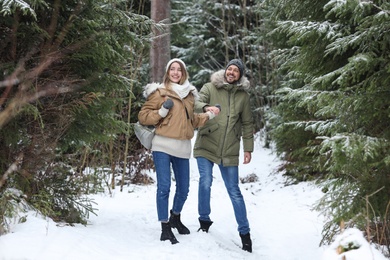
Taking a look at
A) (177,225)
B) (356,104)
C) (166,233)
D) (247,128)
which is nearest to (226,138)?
(247,128)

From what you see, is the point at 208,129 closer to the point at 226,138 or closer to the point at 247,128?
the point at 226,138

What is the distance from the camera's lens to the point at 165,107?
4582 millimetres

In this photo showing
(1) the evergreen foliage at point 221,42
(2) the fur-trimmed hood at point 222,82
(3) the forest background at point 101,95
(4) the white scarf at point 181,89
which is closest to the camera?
(3) the forest background at point 101,95

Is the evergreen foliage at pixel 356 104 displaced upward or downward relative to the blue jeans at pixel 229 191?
upward

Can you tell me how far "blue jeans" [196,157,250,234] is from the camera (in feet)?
16.9

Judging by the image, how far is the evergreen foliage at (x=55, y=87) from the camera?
412 cm

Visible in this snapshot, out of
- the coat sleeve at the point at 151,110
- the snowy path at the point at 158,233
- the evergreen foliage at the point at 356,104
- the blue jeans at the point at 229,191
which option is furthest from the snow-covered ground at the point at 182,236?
the coat sleeve at the point at 151,110

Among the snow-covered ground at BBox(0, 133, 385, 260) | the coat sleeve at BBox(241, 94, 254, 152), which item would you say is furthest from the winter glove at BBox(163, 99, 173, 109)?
the snow-covered ground at BBox(0, 133, 385, 260)

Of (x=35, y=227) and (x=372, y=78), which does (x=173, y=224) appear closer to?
(x=35, y=227)

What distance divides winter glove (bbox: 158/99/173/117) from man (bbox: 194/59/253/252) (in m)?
0.58

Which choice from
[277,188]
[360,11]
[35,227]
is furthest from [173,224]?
[277,188]

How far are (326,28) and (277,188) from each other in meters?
5.73

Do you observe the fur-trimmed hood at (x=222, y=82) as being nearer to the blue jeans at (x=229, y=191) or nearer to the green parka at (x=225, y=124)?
the green parka at (x=225, y=124)

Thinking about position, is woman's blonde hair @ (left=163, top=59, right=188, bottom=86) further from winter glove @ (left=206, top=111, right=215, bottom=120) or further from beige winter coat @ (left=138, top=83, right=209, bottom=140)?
winter glove @ (left=206, top=111, right=215, bottom=120)
